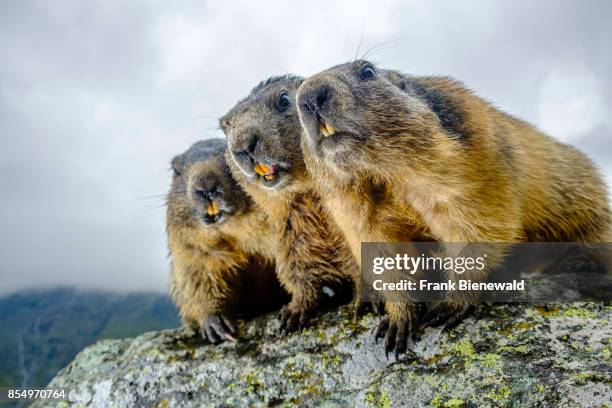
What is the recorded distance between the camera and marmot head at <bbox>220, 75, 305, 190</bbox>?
6.01 metres

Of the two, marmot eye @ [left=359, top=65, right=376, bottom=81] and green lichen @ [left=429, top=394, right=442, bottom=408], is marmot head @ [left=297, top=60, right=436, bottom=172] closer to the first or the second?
marmot eye @ [left=359, top=65, right=376, bottom=81]

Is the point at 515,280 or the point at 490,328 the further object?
the point at 515,280

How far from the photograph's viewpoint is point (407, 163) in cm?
495

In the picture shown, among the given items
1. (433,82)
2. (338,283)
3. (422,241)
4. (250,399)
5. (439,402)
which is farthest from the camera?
(338,283)

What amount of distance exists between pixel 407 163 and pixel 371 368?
2.04m

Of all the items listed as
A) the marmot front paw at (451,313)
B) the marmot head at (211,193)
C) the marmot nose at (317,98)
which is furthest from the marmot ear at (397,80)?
the marmot head at (211,193)

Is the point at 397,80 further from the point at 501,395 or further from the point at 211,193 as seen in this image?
the point at 501,395

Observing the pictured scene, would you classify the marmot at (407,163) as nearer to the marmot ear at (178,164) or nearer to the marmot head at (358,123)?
the marmot head at (358,123)

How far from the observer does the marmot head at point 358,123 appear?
4.81m

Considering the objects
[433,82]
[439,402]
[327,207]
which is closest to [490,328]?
[439,402]

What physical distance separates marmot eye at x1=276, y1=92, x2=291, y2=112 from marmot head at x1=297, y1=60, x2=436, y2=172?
1.45 meters

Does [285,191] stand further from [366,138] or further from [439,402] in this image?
[439,402]

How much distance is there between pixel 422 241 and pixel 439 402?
186 cm

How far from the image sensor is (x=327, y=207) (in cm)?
570
